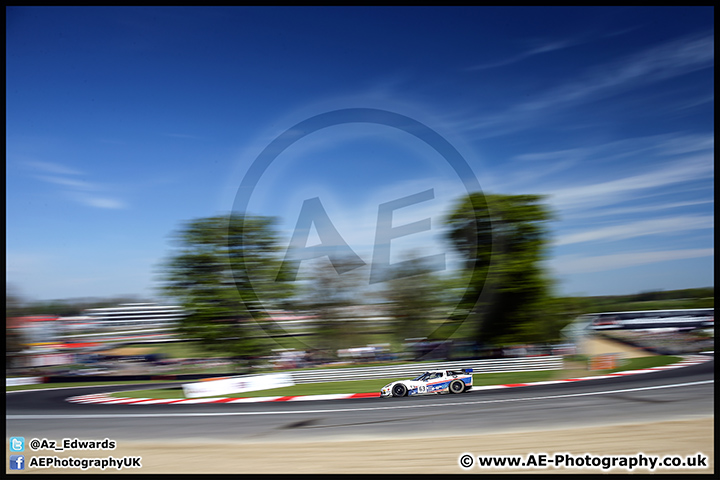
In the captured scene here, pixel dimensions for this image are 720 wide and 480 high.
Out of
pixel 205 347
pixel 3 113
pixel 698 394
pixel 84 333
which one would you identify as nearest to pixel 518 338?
pixel 698 394

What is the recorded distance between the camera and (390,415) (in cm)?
927

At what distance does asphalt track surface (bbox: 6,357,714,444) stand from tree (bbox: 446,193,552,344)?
686cm

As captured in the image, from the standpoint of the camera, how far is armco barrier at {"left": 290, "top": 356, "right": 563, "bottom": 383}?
15.9 m

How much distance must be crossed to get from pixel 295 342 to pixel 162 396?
260 inches

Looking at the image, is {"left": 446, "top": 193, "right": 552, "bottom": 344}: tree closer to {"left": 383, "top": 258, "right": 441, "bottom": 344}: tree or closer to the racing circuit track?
{"left": 383, "top": 258, "right": 441, "bottom": 344}: tree

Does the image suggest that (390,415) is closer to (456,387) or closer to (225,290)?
(456,387)

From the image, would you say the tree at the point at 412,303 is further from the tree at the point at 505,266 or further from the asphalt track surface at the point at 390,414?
the asphalt track surface at the point at 390,414

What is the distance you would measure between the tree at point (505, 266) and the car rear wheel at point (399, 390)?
849cm

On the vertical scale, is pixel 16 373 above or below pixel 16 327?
below

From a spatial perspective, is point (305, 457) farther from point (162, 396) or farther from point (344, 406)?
point (162, 396)

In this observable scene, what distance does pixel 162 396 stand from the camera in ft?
45.8

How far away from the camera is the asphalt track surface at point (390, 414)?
7.96 m

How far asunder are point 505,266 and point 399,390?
32.3ft
